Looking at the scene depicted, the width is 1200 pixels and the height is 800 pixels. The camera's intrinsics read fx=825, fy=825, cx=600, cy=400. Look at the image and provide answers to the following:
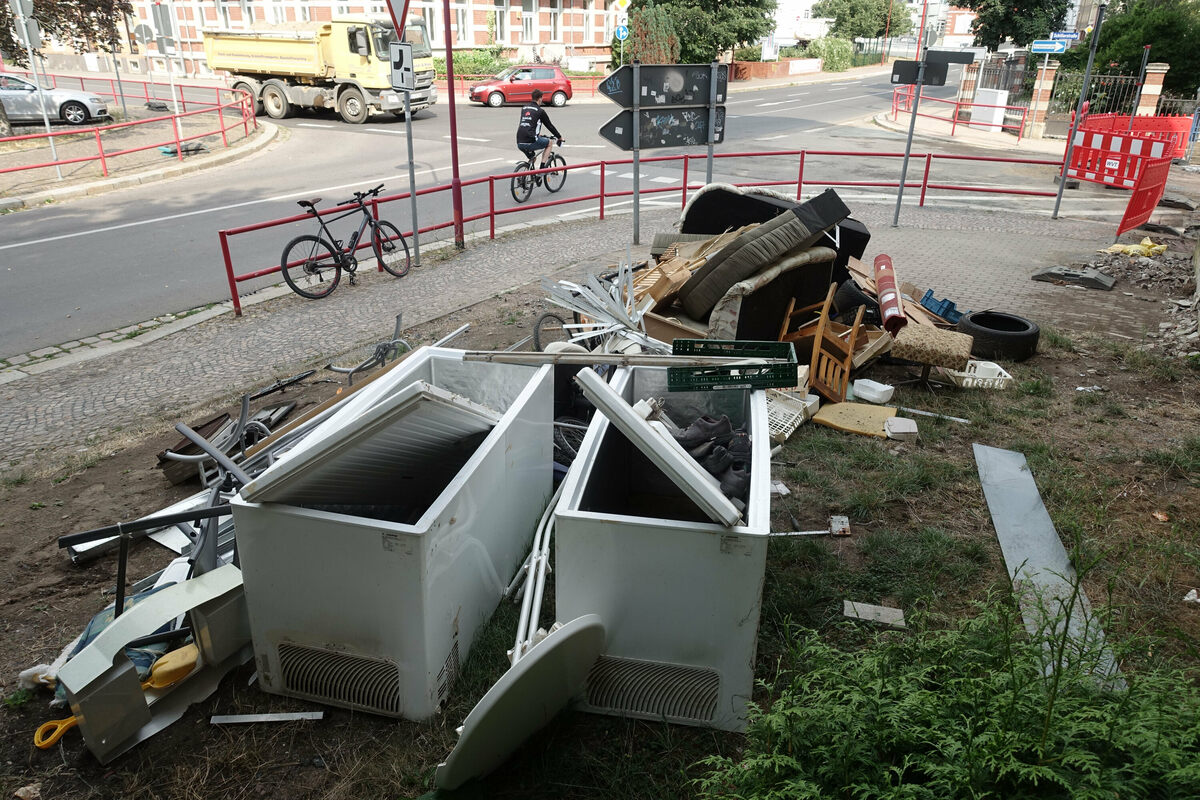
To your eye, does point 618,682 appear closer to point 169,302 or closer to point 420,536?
point 420,536

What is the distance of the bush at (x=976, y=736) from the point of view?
2.12m

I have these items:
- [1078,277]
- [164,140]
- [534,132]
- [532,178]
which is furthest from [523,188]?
[164,140]

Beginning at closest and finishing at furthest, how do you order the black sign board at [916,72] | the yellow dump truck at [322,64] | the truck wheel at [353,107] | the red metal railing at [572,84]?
the black sign board at [916,72] < the yellow dump truck at [322,64] < the truck wheel at [353,107] < the red metal railing at [572,84]

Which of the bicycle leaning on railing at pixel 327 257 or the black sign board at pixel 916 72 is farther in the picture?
the black sign board at pixel 916 72

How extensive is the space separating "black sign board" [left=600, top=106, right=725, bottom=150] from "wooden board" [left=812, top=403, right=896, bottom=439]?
4.99 meters

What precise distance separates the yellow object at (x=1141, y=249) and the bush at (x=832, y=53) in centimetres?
4779

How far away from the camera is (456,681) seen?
11.7ft

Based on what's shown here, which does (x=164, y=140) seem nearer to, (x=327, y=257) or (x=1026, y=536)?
(x=327, y=257)

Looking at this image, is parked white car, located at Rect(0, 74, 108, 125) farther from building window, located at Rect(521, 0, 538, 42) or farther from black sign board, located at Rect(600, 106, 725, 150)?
building window, located at Rect(521, 0, 538, 42)

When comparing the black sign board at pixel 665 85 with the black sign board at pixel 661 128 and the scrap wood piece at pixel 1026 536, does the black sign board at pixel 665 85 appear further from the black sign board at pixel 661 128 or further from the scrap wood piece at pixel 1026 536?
the scrap wood piece at pixel 1026 536

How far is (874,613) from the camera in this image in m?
4.11

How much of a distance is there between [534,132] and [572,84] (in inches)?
856

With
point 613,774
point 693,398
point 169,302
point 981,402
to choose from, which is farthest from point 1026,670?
point 169,302

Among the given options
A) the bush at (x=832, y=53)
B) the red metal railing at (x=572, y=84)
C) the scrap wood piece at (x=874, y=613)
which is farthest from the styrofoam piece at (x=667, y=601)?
the bush at (x=832, y=53)
